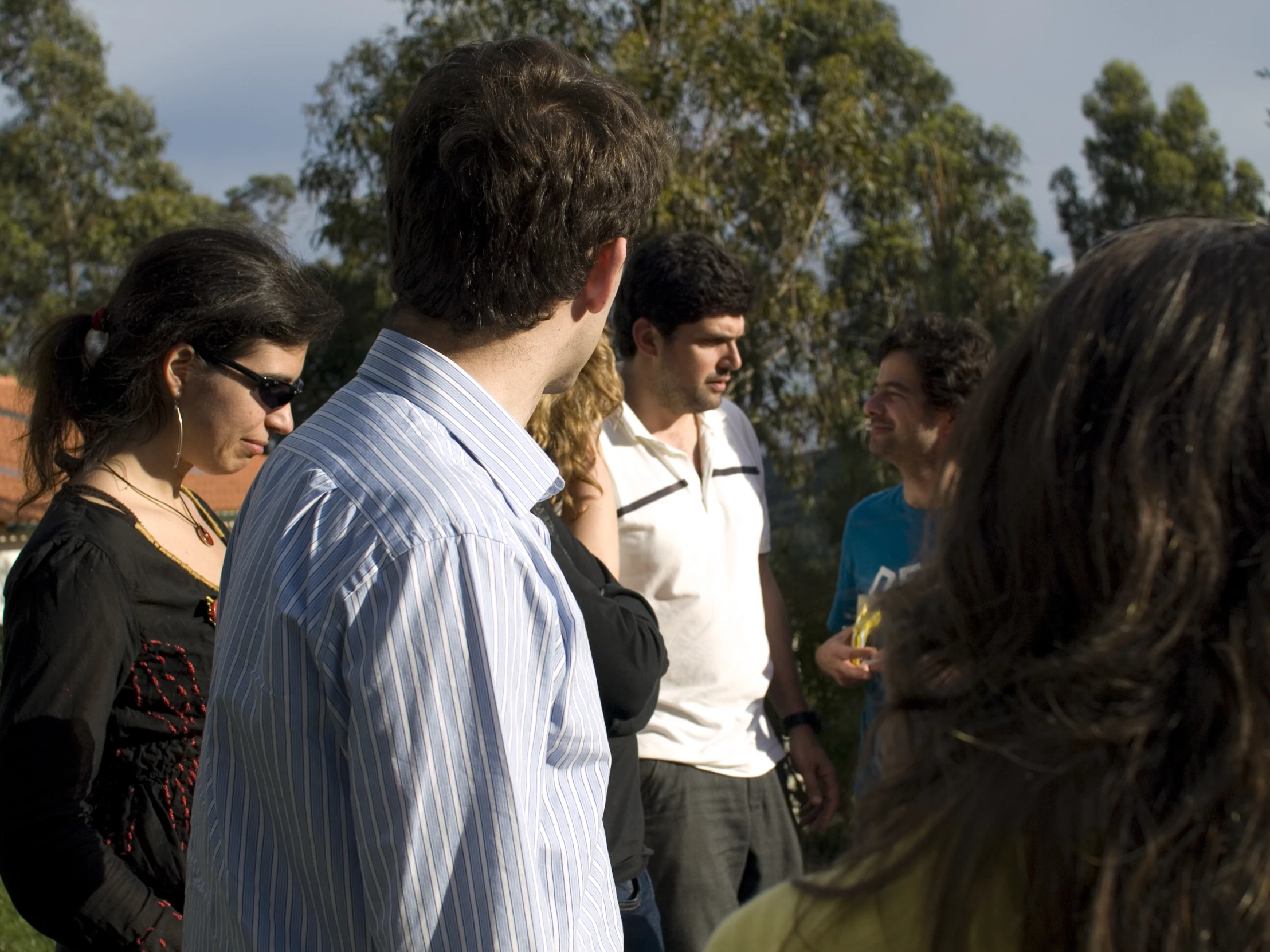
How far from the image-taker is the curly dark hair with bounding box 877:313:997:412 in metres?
3.07

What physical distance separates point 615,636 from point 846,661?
4.19ft

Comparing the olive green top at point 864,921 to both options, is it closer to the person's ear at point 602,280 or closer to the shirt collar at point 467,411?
the shirt collar at point 467,411

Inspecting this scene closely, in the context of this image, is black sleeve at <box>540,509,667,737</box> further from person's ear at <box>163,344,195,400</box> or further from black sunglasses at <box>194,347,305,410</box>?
person's ear at <box>163,344,195,400</box>

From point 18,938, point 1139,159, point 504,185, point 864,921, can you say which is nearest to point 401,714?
point 864,921

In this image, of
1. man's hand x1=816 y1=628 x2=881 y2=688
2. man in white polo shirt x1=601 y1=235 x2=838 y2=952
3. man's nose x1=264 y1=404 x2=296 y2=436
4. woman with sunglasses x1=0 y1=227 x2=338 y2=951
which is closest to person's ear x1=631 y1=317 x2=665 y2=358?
man in white polo shirt x1=601 y1=235 x2=838 y2=952

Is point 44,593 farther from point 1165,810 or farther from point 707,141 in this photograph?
point 707,141

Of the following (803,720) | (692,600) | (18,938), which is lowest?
(18,938)

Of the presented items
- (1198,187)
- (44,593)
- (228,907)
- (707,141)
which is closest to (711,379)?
(44,593)

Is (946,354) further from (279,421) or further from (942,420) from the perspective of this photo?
Result: (279,421)

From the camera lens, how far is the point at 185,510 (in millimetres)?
2133

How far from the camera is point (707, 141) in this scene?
1152cm

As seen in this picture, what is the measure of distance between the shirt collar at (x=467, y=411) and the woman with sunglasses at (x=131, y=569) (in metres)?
0.72

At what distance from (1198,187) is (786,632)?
28958 millimetres

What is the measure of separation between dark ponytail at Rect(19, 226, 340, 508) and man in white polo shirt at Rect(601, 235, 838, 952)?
0.95m
